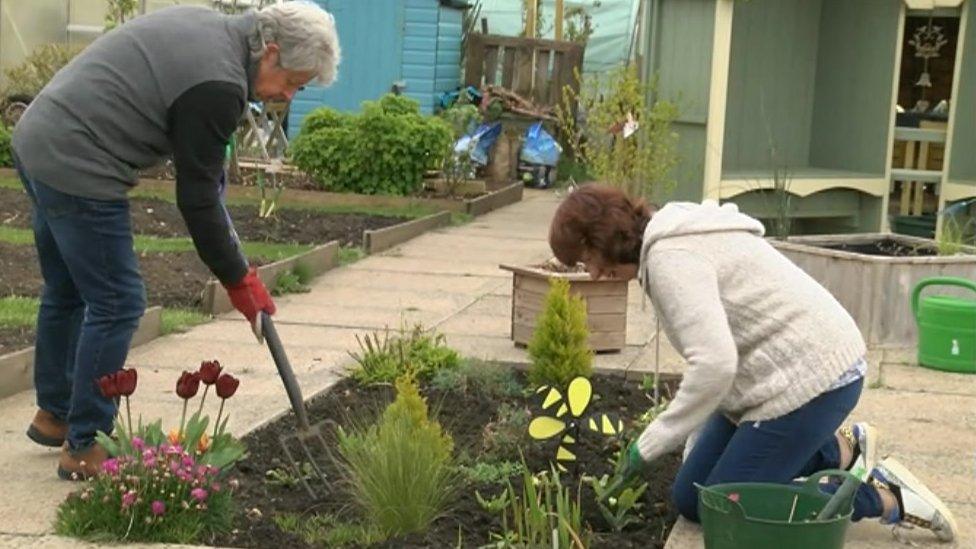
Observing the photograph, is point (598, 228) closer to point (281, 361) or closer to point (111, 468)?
point (281, 361)

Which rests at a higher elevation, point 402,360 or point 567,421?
point 567,421

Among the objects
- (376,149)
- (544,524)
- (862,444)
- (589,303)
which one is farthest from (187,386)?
(376,149)

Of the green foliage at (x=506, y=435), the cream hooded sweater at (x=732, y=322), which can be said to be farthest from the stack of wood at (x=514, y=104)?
the cream hooded sweater at (x=732, y=322)

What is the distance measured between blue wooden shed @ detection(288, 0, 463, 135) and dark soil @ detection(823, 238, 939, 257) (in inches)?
362

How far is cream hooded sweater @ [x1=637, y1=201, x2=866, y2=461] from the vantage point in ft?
13.6

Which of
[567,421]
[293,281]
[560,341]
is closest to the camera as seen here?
[567,421]

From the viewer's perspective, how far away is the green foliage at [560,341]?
19.4 feet

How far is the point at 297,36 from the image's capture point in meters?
4.62

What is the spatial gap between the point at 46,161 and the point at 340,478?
4.36 ft

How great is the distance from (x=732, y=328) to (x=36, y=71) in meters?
12.4

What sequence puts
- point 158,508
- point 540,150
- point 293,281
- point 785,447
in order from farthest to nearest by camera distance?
1. point 540,150
2. point 293,281
3. point 785,447
4. point 158,508

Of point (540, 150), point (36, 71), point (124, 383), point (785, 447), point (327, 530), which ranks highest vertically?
point (36, 71)

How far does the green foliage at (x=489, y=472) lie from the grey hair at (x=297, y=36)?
4.41 feet

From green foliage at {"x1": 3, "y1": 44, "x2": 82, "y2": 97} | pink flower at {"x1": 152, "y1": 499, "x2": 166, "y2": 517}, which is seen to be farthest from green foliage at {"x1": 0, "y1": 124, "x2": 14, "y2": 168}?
pink flower at {"x1": 152, "y1": 499, "x2": 166, "y2": 517}
